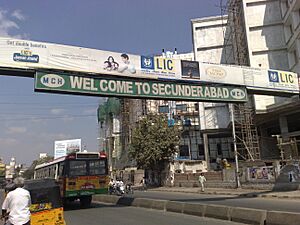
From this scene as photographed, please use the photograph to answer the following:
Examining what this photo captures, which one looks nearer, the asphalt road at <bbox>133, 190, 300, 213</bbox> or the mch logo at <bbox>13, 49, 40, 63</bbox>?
the mch logo at <bbox>13, 49, 40, 63</bbox>

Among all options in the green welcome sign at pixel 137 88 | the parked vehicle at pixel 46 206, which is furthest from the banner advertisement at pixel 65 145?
the parked vehicle at pixel 46 206

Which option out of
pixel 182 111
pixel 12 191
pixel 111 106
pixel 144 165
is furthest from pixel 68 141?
pixel 12 191

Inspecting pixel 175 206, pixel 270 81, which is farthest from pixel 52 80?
pixel 270 81

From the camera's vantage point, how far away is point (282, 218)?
8.52 metres

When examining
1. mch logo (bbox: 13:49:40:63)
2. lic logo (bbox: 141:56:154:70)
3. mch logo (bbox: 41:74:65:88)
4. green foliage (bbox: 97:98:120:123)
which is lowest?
mch logo (bbox: 41:74:65:88)

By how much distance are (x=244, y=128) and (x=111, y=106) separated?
46.2 metres

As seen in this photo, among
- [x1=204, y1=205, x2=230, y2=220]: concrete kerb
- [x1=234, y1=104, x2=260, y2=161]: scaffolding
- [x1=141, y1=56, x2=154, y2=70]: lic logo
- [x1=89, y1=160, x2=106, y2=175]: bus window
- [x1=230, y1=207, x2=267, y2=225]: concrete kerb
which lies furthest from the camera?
[x1=234, y1=104, x2=260, y2=161]: scaffolding

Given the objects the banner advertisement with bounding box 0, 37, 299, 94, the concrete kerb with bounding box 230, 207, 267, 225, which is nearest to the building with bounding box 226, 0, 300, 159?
the banner advertisement with bounding box 0, 37, 299, 94

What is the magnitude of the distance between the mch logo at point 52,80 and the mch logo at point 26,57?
75cm

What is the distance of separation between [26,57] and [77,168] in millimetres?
7696

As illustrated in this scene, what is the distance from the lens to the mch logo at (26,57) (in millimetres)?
12734

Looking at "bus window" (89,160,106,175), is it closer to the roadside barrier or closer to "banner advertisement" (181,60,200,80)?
the roadside barrier

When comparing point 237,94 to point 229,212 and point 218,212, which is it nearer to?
point 218,212

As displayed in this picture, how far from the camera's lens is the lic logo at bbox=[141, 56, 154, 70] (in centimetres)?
1516
